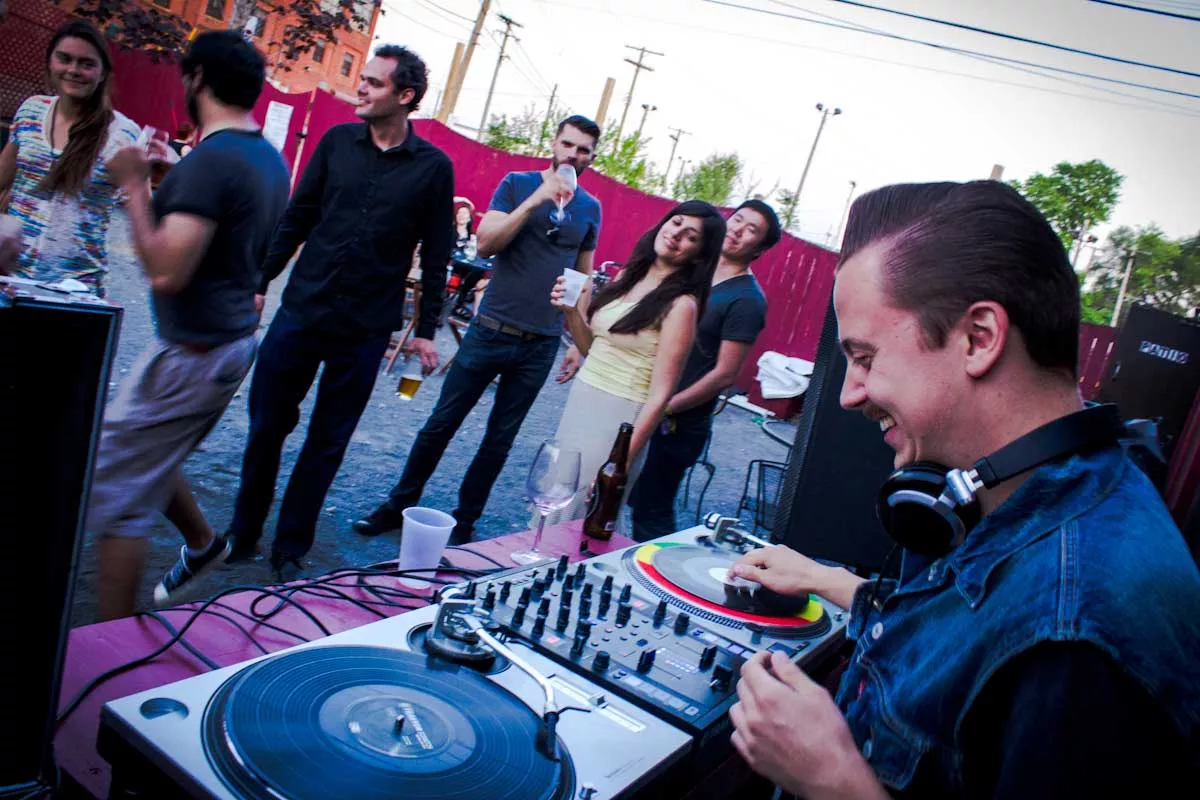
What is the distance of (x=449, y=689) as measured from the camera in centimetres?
95

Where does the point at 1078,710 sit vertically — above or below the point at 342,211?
below

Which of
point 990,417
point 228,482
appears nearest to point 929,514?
point 990,417

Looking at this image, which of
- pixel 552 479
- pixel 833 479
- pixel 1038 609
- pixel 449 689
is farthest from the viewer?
pixel 833 479

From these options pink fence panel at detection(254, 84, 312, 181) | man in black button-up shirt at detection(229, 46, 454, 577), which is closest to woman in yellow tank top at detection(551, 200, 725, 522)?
man in black button-up shirt at detection(229, 46, 454, 577)

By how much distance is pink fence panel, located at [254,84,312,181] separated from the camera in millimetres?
15305

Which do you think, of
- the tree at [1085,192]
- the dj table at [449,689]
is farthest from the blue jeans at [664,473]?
the tree at [1085,192]

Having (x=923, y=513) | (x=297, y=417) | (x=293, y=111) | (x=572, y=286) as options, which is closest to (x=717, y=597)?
A: (x=923, y=513)

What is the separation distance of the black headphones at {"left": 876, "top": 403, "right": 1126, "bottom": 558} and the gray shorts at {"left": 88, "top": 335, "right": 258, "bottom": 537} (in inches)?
76.0

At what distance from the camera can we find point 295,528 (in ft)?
10.3

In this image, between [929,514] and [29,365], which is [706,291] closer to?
[929,514]

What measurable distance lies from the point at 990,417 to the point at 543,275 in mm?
3008

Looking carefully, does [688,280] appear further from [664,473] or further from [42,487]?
[42,487]

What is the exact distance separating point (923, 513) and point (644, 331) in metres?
2.10

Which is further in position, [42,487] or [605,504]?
[605,504]
